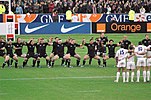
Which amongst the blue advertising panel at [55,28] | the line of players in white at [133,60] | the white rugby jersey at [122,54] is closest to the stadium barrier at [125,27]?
the blue advertising panel at [55,28]

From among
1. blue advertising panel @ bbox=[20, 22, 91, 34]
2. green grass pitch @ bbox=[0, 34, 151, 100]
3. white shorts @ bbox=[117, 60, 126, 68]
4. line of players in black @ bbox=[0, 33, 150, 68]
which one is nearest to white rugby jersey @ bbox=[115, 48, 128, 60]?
white shorts @ bbox=[117, 60, 126, 68]

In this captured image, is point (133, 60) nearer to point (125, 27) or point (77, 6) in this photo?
point (125, 27)

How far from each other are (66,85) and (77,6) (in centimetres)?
2970

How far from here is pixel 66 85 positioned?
3080 cm

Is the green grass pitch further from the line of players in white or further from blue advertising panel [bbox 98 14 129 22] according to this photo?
blue advertising panel [bbox 98 14 129 22]

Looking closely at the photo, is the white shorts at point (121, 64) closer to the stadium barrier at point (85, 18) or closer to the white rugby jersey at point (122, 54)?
the white rugby jersey at point (122, 54)

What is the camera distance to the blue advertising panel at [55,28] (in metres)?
55.0

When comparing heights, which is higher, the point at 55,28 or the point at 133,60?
the point at 55,28

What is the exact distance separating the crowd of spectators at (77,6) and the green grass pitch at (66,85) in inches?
811

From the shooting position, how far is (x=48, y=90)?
2903 cm

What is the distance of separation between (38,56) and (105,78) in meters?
6.35

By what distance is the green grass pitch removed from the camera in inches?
1075

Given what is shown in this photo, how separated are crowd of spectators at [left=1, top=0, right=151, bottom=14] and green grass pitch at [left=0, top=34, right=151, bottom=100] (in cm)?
2059

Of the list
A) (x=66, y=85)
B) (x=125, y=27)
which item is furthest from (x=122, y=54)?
(x=125, y=27)
